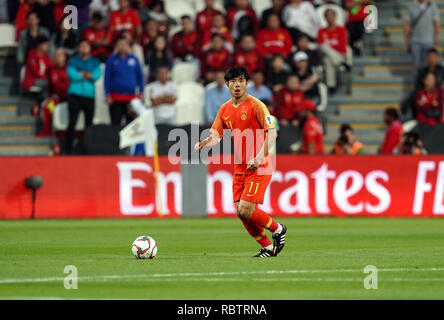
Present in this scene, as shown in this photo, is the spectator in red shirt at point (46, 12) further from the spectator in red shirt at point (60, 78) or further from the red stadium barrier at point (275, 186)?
the red stadium barrier at point (275, 186)

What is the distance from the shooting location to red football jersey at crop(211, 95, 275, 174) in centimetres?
1277

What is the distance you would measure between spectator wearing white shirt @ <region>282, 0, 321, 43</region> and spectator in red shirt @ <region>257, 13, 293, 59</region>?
54 cm

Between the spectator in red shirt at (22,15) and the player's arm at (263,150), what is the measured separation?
16.3m

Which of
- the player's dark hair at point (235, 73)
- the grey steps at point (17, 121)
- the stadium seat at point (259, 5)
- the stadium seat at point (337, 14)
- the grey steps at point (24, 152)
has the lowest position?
the grey steps at point (24, 152)

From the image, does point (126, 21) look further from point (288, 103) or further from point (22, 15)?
point (288, 103)

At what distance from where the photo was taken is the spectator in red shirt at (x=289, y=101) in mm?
24844

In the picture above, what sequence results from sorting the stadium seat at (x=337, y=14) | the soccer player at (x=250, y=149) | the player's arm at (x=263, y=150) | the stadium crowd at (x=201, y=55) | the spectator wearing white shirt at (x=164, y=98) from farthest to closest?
the stadium seat at (x=337, y=14), the spectator wearing white shirt at (x=164, y=98), the stadium crowd at (x=201, y=55), the soccer player at (x=250, y=149), the player's arm at (x=263, y=150)

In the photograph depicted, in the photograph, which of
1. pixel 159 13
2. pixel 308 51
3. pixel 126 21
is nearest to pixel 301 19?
pixel 308 51

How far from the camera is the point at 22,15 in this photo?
27.8m

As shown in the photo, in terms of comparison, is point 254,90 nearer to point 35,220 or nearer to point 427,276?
point 35,220

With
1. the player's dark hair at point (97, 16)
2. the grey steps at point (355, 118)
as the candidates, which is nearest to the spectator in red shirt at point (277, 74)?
the grey steps at point (355, 118)

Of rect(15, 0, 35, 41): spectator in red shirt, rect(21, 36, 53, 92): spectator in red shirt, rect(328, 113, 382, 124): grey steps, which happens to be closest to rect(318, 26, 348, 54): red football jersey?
rect(328, 113, 382, 124): grey steps

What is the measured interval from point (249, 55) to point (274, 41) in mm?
1046
